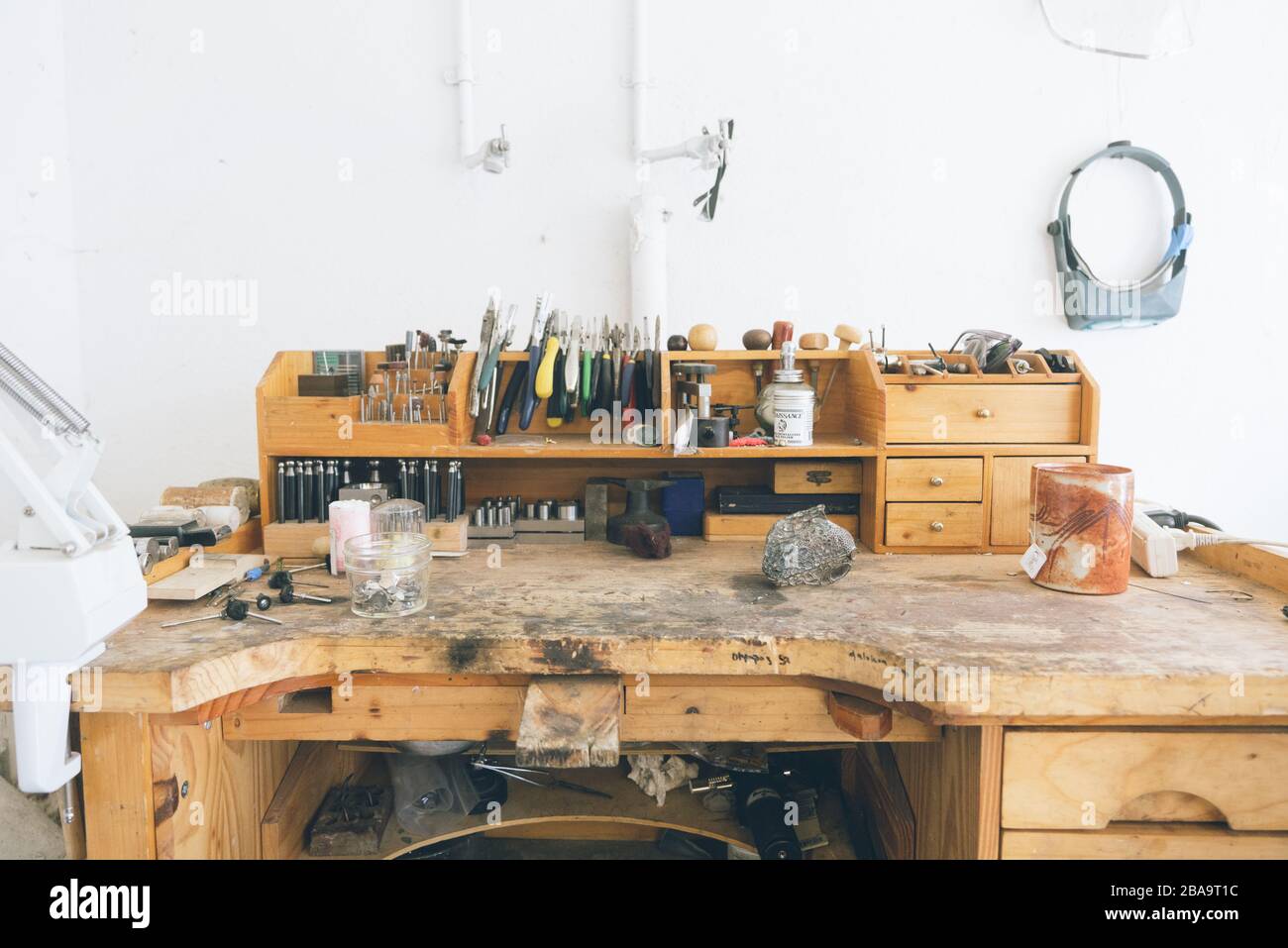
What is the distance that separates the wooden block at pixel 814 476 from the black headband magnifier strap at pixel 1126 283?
109cm

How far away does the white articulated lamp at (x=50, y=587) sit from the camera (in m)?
1.20

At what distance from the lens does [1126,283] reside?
259 cm

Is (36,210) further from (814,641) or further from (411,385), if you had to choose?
(814,641)

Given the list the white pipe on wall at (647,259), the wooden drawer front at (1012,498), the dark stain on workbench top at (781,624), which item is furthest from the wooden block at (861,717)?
the white pipe on wall at (647,259)

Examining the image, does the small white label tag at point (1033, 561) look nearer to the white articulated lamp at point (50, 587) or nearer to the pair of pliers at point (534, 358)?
the pair of pliers at point (534, 358)

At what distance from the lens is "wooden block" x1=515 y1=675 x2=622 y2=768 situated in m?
1.24

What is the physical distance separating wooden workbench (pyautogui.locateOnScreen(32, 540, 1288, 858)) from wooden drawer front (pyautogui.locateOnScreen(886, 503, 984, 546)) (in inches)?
12.0

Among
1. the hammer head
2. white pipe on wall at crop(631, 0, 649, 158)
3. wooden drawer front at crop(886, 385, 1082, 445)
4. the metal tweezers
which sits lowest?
the metal tweezers

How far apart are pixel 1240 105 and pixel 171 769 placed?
321cm

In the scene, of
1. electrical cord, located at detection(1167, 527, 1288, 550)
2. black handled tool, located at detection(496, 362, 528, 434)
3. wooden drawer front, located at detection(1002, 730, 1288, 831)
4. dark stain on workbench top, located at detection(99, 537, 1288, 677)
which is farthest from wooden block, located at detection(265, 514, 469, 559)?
electrical cord, located at detection(1167, 527, 1288, 550)

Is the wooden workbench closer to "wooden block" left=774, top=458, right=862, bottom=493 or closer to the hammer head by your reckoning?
"wooden block" left=774, top=458, right=862, bottom=493

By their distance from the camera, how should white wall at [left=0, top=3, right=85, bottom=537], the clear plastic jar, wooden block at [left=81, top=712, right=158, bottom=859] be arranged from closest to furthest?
wooden block at [left=81, top=712, right=158, bottom=859]
the clear plastic jar
white wall at [left=0, top=3, right=85, bottom=537]

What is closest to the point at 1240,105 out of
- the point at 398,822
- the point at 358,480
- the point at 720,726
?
the point at 720,726

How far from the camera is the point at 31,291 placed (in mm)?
2414
